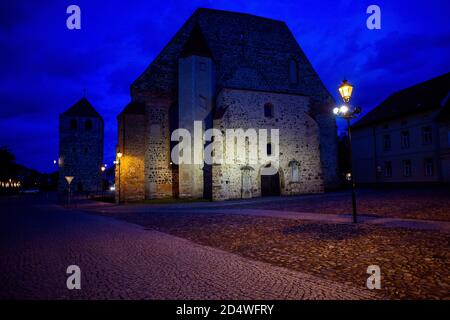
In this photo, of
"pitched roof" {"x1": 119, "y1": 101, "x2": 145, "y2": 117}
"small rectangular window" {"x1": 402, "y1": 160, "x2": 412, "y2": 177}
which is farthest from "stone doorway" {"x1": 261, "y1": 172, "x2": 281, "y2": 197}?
"small rectangular window" {"x1": 402, "y1": 160, "x2": 412, "y2": 177}

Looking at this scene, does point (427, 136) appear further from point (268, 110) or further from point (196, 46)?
point (196, 46)

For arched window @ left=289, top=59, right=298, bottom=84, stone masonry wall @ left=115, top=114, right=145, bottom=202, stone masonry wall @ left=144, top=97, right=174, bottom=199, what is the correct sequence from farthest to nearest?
arched window @ left=289, top=59, right=298, bottom=84 < stone masonry wall @ left=144, top=97, right=174, bottom=199 < stone masonry wall @ left=115, top=114, right=145, bottom=202

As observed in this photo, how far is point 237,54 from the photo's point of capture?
2944 centimetres

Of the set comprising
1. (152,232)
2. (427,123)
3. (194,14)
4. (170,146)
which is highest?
(194,14)

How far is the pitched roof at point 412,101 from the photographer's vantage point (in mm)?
28438

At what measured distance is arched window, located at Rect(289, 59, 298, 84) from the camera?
3120 centimetres

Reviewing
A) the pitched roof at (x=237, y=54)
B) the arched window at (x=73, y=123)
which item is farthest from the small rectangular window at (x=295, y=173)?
the arched window at (x=73, y=123)

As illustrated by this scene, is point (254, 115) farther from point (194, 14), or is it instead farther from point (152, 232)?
point (152, 232)

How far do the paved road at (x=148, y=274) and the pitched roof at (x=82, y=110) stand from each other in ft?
181

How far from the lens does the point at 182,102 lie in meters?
25.6

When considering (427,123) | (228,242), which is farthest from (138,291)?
(427,123)

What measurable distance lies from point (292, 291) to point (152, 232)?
21.8 ft

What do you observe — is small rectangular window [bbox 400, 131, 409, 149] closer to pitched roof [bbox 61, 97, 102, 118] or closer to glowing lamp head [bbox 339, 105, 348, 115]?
glowing lamp head [bbox 339, 105, 348, 115]

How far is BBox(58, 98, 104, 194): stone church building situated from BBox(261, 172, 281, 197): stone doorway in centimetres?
4035
